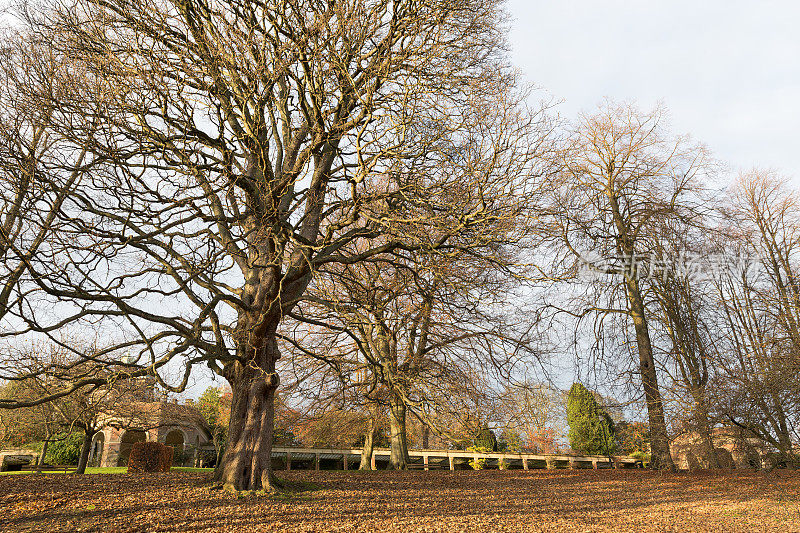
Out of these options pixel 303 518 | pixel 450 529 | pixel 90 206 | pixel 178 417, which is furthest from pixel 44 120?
pixel 178 417

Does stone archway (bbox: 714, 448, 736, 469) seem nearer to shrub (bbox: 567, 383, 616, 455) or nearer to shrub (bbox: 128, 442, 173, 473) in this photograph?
shrub (bbox: 567, 383, 616, 455)

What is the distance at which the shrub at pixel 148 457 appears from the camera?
39.7 ft

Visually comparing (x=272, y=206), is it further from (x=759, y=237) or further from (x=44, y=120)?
(x=759, y=237)

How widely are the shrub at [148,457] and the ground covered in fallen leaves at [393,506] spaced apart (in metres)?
3.56

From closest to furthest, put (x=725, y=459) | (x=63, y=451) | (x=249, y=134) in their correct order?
(x=249, y=134), (x=725, y=459), (x=63, y=451)

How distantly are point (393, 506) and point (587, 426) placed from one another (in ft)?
61.8

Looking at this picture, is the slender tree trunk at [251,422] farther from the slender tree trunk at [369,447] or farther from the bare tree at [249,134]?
the slender tree trunk at [369,447]

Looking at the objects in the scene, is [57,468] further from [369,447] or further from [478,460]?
[478,460]

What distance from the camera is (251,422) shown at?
767 centimetres

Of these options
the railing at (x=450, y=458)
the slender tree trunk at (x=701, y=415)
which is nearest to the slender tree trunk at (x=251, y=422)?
the slender tree trunk at (x=701, y=415)

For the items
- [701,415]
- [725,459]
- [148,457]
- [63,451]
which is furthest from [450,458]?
[63,451]

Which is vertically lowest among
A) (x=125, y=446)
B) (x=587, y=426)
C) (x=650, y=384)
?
(x=125, y=446)

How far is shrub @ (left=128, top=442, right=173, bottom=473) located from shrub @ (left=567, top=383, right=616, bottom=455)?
17879mm

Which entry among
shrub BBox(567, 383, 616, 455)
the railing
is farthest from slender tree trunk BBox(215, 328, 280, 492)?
shrub BBox(567, 383, 616, 455)
